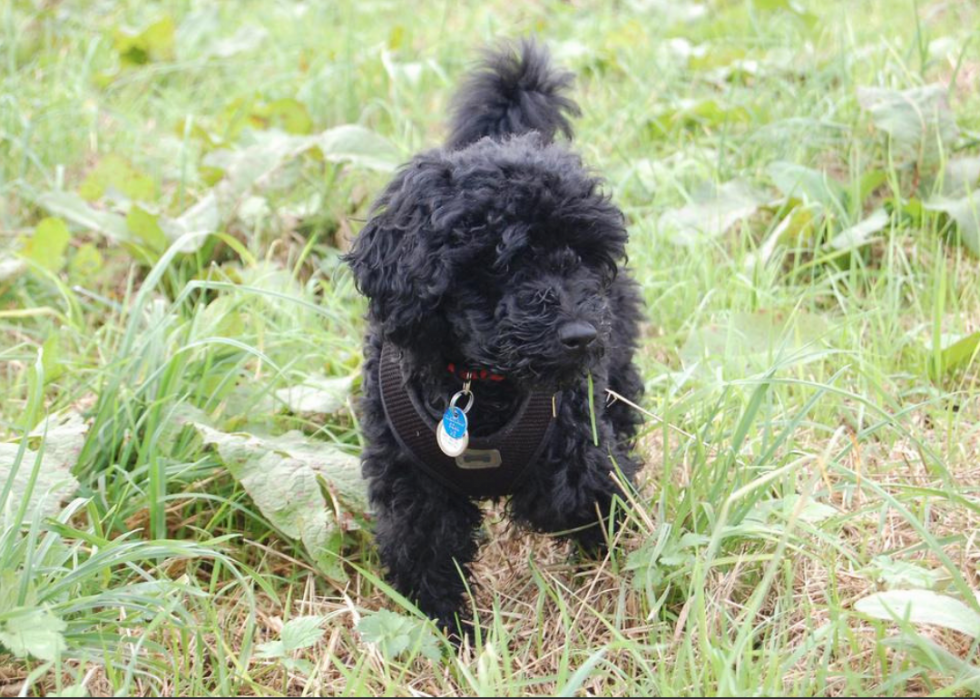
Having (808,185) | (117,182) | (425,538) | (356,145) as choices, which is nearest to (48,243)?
(117,182)

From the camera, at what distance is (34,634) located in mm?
2201

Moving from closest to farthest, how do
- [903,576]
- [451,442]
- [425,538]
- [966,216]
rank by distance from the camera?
[903,576]
[451,442]
[425,538]
[966,216]

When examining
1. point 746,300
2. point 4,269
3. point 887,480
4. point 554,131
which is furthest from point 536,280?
point 4,269

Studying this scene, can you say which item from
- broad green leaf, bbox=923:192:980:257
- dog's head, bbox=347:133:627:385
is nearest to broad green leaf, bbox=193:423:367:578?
dog's head, bbox=347:133:627:385

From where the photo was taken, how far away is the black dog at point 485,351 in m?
2.29

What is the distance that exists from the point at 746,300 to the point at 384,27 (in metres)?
3.52

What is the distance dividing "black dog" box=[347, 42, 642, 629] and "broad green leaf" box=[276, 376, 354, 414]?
58cm

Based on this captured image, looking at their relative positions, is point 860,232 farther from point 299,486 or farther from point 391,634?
point 391,634

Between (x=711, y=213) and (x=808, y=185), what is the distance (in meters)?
0.40

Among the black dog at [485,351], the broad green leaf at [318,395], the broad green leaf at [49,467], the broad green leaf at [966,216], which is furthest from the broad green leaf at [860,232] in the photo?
the broad green leaf at [49,467]

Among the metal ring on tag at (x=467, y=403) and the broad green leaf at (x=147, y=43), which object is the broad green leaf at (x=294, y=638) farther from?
the broad green leaf at (x=147, y=43)

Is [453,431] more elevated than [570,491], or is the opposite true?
[453,431]

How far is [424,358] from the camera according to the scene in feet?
8.09

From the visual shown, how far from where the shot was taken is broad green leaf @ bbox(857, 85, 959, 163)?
4.18 meters
